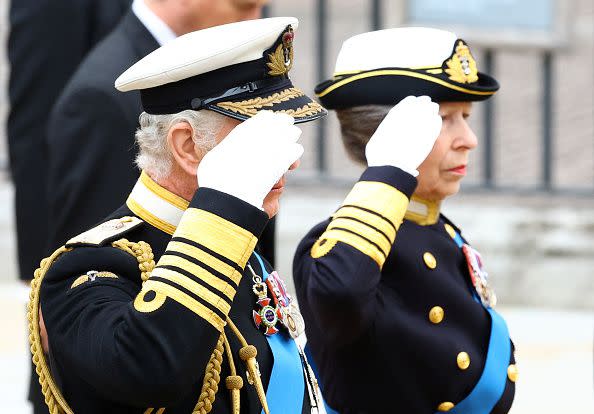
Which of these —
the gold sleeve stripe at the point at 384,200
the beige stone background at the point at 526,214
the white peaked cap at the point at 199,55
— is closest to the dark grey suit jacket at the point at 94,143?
the gold sleeve stripe at the point at 384,200

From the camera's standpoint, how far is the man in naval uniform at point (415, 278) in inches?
129

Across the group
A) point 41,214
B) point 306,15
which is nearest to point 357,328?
point 41,214

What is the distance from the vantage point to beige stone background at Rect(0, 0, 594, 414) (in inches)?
271

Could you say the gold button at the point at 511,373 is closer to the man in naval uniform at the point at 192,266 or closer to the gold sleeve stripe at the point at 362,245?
the gold sleeve stripe at the point at 362,245

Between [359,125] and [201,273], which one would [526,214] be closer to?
[359,125]

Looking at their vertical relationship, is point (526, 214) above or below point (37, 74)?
below

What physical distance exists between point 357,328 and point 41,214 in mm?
1963

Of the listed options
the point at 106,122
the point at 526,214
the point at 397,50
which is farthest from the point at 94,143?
the point at 526,214

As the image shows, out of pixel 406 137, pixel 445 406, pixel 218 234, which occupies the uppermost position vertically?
pixel 218 234

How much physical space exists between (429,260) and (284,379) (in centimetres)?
84

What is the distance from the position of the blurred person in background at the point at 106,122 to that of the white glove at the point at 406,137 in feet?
2.05

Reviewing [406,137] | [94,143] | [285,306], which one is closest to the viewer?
[285,306]

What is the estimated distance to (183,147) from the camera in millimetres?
2598

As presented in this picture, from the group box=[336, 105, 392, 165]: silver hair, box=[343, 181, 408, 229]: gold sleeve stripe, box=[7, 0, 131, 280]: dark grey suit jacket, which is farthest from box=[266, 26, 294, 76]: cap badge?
box=[7, 0, 131, 280]: dark grey suit jacket
